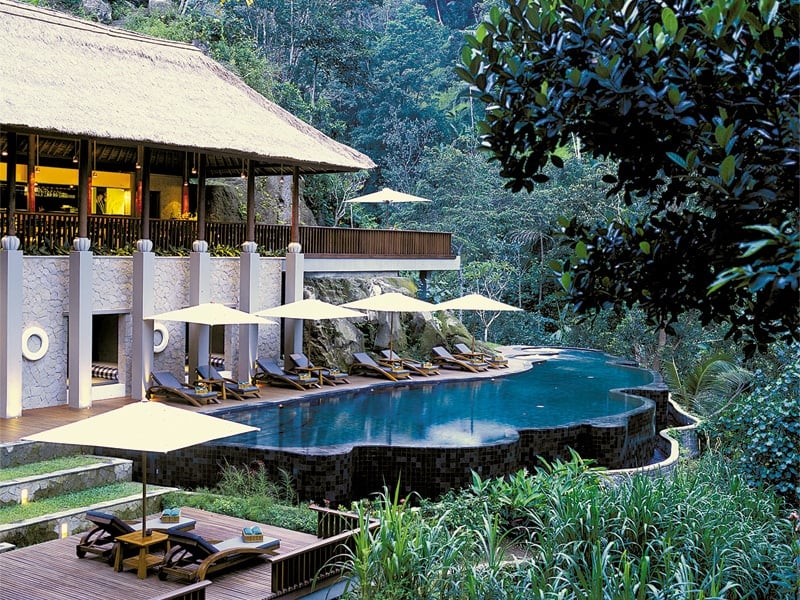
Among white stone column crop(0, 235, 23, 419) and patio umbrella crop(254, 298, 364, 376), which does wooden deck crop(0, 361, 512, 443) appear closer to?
white stone column crop(0, 235, 23, 419)

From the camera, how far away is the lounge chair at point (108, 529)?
9.12 m

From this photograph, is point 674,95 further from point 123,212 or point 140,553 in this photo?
point 123,212

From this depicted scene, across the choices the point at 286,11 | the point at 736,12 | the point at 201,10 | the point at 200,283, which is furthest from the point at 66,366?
the point at 286,11

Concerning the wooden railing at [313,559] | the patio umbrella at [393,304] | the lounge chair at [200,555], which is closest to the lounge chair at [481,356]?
the patio umbrella at [393,304]

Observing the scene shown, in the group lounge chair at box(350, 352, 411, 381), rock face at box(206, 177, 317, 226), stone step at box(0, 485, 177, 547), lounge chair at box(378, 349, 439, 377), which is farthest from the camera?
rock face at box(206, 177, 317, 226)

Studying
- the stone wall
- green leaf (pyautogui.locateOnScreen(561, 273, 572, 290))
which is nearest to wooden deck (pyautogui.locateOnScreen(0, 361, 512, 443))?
the stone wall

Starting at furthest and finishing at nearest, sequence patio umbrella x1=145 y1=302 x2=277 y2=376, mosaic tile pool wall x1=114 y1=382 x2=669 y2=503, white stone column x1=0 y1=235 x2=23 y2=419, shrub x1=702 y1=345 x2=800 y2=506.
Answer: patio umbrella x1=145 y1=302 x2=277 y2=376 < white stone column x1=0 y1=235 x2=23 y2=419 < mosaic tile pool wall x1=114 y1=382 x2=669 y2=503 < shrub x1=702 y1=345 x2=800 y2=506

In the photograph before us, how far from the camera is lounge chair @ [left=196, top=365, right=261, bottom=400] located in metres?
17.3

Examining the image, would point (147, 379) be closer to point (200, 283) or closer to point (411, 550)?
point (200, 283)

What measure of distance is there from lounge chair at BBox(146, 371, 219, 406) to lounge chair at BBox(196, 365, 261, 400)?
0.25 metres

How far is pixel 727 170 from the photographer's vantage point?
3.70 m

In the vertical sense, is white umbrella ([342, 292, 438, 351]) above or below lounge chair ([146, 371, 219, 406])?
above

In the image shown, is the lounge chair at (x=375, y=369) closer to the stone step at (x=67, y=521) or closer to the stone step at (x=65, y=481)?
the stone step at (x=65, y=481)

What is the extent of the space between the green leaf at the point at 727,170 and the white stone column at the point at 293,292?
1735 centimetres
